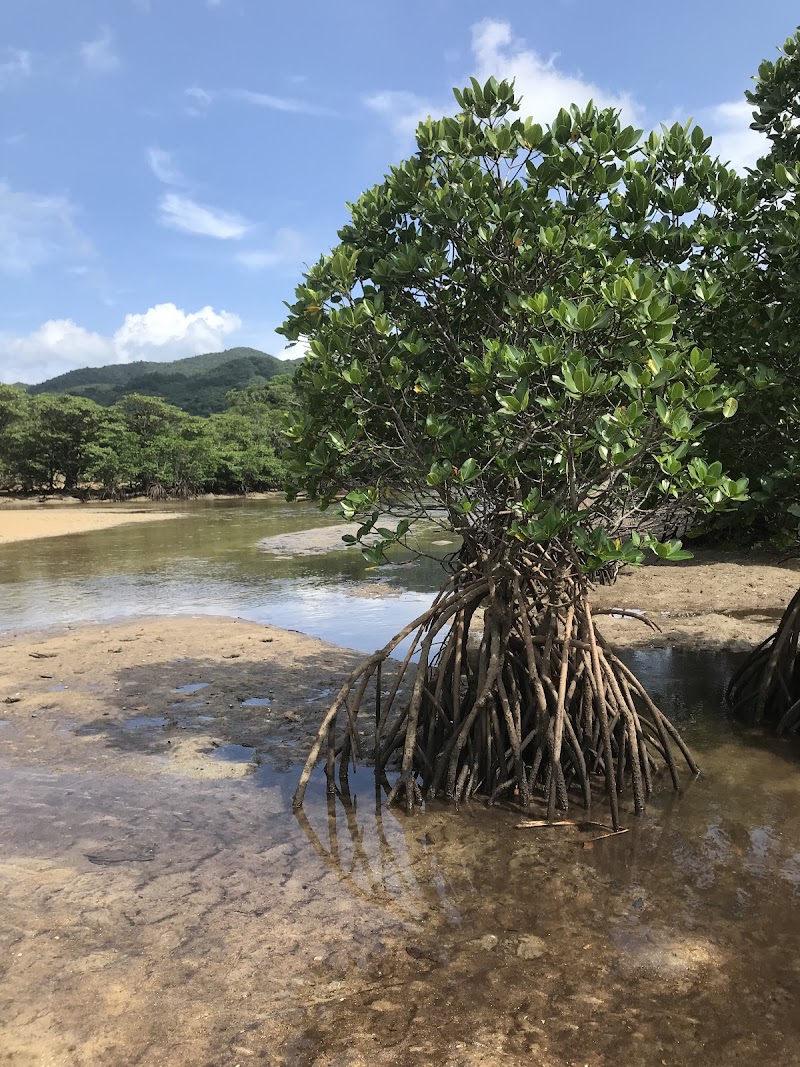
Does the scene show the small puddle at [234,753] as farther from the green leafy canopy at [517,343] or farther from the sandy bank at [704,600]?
the sandy bank at [704,600]

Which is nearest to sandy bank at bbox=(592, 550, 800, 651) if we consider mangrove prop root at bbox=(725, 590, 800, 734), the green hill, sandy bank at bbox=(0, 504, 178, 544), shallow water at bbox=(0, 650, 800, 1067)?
mangrove prop root at bbox=(725, 590, 800, 734)

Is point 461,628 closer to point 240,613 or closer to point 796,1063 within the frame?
point 796,1063

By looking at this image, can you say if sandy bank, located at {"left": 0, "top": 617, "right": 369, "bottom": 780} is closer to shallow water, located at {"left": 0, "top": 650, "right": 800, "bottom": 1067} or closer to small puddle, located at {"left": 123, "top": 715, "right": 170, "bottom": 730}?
small puddle, located at {"left": 123, "top": 715, "right": 170, "bottom": 730}

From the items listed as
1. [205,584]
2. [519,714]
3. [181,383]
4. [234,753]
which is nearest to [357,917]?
[519,714]

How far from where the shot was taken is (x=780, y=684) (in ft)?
27.6

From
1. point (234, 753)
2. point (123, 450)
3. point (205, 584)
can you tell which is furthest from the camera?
point (123, 450)

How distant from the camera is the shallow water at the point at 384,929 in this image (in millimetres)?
3787

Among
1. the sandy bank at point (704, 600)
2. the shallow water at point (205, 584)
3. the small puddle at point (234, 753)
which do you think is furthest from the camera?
the shallow water at point (205, 584)

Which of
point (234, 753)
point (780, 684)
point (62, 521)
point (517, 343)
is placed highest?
point (517, 343)

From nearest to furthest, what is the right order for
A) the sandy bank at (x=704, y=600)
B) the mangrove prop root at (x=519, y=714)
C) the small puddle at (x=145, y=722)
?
the mangrove prop root at (x=519, y=714) < the small puddle at (x=145, y=722) < the sandy bank at (x=704, y=600)

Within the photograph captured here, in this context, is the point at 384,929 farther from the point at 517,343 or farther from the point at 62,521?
the point at 62,521

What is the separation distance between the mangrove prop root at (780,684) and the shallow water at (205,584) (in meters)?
4.23

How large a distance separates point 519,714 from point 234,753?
A: 10.0 ft

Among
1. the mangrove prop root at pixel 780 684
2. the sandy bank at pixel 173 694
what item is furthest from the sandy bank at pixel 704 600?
the sandy bank at pixel 173 694
